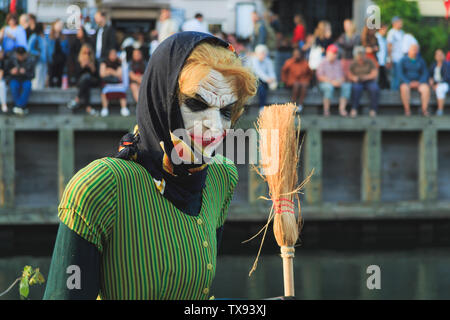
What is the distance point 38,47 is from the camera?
15641 millimetres

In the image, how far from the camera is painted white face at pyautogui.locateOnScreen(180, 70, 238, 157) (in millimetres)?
2535

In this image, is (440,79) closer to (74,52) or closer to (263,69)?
(263,69)

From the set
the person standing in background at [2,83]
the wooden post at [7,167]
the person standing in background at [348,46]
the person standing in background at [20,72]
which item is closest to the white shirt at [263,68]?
the person standing in background at [348,46]

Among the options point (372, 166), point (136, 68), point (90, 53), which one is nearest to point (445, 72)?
point (372, 166)

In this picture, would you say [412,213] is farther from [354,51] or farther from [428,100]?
[354,51]

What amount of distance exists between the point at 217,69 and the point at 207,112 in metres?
0.13

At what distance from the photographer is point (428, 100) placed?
661 inches

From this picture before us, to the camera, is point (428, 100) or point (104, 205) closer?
point (104, 205)

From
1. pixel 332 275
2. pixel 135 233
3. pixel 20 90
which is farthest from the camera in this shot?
pixel 20 90

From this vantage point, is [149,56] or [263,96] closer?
[263,96]

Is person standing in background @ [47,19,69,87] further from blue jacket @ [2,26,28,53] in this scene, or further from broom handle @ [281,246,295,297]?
broom handle @ [281,246,295,297]

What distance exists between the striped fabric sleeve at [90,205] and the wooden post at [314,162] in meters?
13.8
